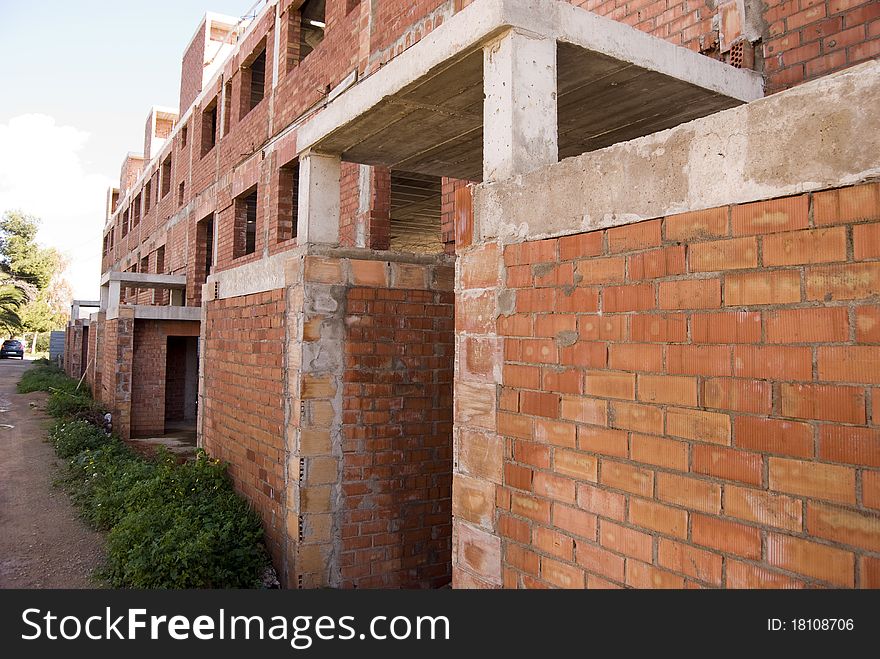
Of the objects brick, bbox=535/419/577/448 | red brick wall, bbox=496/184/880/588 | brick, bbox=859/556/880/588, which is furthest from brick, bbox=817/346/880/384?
brick, bbox=535/419/577/448

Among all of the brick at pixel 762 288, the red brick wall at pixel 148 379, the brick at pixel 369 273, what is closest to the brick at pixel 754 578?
the brick at pixel 762 288

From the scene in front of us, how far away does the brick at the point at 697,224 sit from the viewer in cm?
186

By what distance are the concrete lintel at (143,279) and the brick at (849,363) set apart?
14381 mm

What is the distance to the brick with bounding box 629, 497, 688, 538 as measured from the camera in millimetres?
1924

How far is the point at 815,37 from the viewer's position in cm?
319

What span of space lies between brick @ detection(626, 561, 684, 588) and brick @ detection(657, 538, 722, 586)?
3 cm

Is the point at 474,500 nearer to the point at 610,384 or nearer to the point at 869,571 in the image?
the point at 610,384

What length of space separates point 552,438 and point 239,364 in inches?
175

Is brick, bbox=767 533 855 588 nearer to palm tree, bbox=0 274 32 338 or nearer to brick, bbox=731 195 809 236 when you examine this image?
brick, bbox=731 195 809 236

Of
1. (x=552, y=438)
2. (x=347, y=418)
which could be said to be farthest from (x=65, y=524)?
(x=552, y=438)

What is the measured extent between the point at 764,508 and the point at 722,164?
1.04m

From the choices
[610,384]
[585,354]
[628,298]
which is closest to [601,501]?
[610,384]

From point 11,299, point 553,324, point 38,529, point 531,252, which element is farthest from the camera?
point 11,299

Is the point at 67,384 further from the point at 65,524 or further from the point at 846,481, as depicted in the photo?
the point at 846,481
